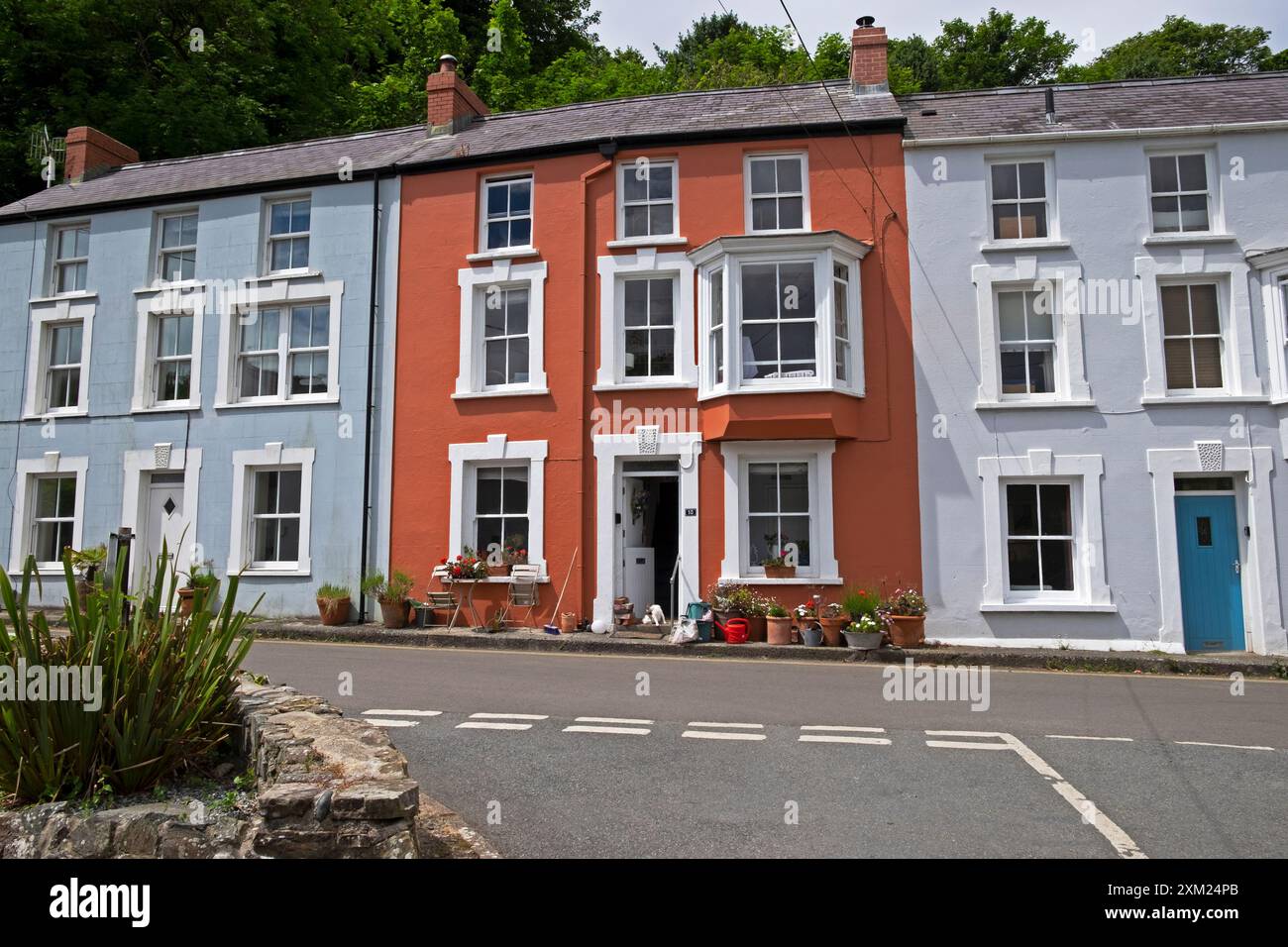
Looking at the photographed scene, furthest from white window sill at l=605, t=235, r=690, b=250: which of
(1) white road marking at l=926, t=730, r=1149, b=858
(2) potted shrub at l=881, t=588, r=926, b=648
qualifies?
(1) white road marking at l=926, t=730, r=1149, b=858

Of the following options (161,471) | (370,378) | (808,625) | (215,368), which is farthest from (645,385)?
(161,471)

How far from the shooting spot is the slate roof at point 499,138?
644 inches

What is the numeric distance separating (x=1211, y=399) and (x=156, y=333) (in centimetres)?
1983

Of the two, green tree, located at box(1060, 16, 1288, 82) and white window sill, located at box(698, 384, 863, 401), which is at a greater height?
green tree, located at box(1060, 16, 1288, 82)

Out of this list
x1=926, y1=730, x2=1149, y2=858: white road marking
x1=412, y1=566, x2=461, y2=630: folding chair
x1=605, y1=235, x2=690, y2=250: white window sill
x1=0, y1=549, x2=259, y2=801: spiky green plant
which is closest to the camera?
x1=0, y1=549, x2=259, y2=801: spiky green plant

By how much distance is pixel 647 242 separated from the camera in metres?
16.1

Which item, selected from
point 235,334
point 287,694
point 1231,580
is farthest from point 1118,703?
point 235,334

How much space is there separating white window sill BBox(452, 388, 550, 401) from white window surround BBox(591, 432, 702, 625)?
144cm

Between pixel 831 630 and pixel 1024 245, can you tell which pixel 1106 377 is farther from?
pixel 831 630

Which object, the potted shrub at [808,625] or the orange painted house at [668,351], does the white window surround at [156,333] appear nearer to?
the orange painted house at [668,351]

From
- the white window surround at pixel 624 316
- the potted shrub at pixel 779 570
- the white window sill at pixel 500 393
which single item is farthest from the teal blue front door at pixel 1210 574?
the white window sill at pixel 500 393

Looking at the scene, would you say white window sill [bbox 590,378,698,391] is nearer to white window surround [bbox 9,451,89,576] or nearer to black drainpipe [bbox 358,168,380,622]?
black drainpipe [bbox 358,168,380,622]

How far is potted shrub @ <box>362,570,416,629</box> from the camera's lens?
15594 mm
